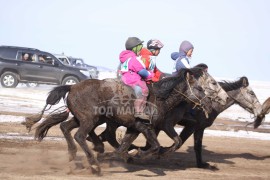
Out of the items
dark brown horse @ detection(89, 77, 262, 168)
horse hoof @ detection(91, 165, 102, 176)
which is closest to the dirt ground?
horse hoof @ detection(91, 165, 102, 176)

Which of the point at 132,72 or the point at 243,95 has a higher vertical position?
the point at 132,72

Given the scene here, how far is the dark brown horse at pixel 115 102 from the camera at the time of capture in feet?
33.3

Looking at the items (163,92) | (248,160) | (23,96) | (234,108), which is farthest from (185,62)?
(234,108)

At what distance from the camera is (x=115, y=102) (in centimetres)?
1033

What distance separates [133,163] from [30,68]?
17.9m

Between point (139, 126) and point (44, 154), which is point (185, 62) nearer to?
point (139, 126)

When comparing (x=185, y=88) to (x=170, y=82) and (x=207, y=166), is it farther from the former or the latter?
(x=207, y=166)

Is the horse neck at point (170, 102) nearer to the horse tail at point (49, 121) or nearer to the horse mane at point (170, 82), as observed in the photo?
the horse mane at point (170, 82)

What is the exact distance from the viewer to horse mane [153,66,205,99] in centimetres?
1066

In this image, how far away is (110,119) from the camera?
34.9ft

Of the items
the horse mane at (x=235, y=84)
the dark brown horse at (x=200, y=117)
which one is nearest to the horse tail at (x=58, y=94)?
the dark brown horse at (x=200, y=117)

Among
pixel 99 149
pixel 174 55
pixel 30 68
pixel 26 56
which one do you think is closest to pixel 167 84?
pixel 174 55

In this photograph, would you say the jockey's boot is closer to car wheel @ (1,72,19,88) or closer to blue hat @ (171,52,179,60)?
blue hat @ (171,52,179,60)

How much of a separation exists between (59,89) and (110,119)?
113cm
